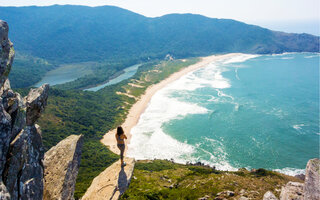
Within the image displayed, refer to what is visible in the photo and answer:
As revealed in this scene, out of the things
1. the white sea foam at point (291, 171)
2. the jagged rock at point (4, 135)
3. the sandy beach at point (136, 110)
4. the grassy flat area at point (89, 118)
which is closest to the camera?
the jagged rock at point (4, 135)

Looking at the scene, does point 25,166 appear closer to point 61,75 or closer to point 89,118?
point 89,118

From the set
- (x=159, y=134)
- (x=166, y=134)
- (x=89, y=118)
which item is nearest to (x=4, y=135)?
(x=159, y=134)

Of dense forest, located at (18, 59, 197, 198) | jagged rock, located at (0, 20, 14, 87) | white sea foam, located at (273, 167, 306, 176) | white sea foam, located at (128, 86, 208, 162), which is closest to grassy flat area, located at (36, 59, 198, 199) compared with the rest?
dense forest, located at (18, 59, 197, 198)

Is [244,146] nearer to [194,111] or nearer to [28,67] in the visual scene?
[194,111]

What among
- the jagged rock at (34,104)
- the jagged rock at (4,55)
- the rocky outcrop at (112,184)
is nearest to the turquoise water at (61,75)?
the rocky outcrop at (112,184)

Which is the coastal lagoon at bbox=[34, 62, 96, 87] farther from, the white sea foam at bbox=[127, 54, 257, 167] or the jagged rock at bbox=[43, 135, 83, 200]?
the jagged rock at bbox=[43, 135, 83, 200]

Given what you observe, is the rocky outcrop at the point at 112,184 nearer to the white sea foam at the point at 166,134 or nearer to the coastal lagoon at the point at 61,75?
the white sea foam at the point at 166,134
